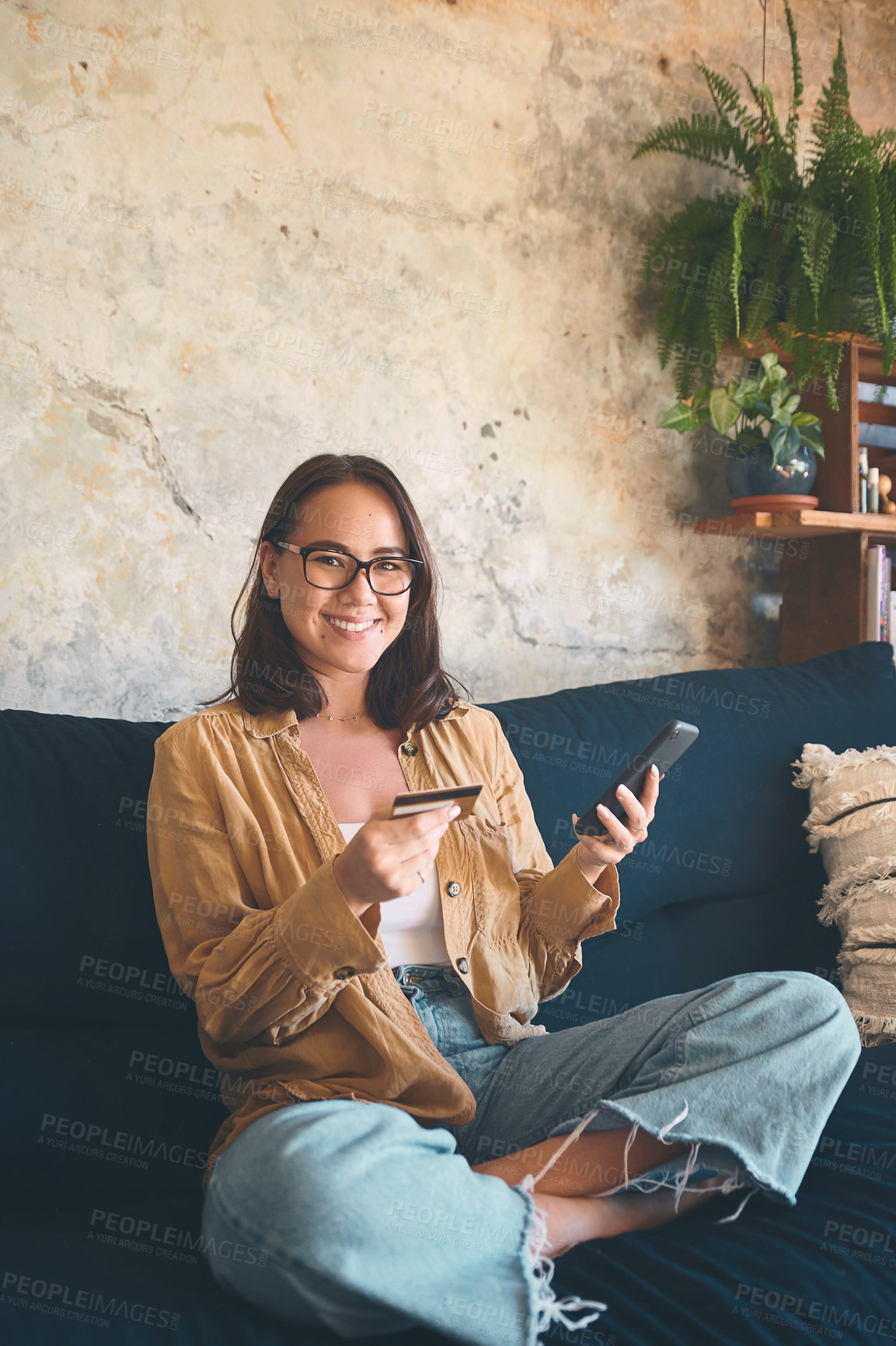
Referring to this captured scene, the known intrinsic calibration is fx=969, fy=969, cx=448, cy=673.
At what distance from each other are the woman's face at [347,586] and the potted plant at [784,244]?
3.97ft

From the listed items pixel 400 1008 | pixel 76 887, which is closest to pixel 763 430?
pixel 400 1008

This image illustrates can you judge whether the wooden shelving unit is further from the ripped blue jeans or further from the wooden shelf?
the ripped blue jeans

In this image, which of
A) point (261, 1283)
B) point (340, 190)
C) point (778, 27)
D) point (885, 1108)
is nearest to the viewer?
point (261, 1283)

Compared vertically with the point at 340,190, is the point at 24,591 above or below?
below

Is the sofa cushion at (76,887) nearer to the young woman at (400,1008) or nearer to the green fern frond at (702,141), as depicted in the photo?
the young woman at (400,1008)

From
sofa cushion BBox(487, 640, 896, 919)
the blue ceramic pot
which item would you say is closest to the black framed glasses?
sofa cushion BBox(487, 640, 896, 919)

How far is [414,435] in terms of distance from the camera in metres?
2.12

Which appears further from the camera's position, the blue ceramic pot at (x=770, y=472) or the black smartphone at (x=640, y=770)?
the blue ceramic pot at (x=770, y=472)

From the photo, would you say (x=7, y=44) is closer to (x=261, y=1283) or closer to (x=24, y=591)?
(x=24, y=591)

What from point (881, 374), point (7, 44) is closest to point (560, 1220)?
point (7, 44)

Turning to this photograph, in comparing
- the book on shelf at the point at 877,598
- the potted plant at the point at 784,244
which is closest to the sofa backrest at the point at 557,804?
the book on shelf at the point at 877,598

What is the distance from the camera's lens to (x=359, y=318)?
6.73 ft

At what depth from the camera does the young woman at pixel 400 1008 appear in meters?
0.90

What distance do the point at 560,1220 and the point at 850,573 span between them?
1.81m
